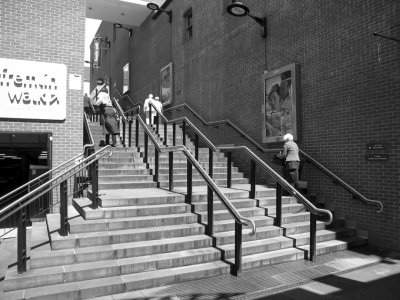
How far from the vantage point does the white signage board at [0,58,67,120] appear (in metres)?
7.66

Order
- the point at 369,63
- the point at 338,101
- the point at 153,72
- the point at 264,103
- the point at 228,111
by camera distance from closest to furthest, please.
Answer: the point at 369,63 → the point at 338,101 → the point at 264,103 → the point at 228,111 → the point at 153,72

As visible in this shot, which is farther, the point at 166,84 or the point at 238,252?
the point at 166,84

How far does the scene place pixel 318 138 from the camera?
7652mm

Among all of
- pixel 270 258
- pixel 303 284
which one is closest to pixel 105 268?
pixel 270 258

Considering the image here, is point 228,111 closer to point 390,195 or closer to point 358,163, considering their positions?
point 358,163

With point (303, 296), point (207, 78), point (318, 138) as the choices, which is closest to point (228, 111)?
point (207, 78)

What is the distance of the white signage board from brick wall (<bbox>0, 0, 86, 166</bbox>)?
0.16 metres

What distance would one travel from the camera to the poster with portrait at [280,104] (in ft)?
26.9

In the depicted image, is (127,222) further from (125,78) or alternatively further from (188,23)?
(125,78)

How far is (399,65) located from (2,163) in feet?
39.9

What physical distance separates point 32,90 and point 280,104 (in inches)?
219

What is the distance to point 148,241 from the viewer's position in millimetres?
5406

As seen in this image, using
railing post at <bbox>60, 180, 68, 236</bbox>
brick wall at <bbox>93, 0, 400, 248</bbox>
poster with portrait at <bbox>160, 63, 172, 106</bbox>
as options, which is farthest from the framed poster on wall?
railing post at <bbox>60, 180, 68, 236</bbox>

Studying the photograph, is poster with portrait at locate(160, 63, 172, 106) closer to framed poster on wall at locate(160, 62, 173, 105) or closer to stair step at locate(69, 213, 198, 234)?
framed poster on wall at locate(160, 62, 173, 105)
